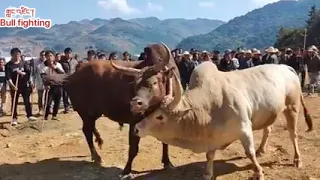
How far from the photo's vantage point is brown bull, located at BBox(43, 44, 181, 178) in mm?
8461

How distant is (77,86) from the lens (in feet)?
31.4

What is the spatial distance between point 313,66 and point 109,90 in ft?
42.9

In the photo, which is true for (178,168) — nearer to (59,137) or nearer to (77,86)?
(77,86)

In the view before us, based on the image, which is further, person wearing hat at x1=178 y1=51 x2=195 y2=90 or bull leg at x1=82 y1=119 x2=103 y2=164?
person wearing hat at x1=178 y1=51 x2=195 y2=90

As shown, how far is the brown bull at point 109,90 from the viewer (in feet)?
27.8

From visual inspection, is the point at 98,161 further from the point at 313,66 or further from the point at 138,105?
the point at 313,66

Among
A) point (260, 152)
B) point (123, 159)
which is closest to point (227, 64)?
point (260, 152)

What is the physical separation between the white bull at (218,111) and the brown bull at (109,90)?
0.36 m

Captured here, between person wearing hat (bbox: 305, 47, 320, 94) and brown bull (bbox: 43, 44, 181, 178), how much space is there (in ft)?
40.2

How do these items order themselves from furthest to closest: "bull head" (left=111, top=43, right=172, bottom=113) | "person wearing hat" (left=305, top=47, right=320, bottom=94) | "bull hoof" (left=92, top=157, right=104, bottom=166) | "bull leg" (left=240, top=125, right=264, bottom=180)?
"person wearing hat" (left=305, top=47, right=320, bottom=94) → "bull hoof" (left=92, top=157, right=104, bottom=166) → "bull leg" (left=240, top=125, right=264, bottom=180) → "bull head" (left=111, top=43, right=172, bottom=113)

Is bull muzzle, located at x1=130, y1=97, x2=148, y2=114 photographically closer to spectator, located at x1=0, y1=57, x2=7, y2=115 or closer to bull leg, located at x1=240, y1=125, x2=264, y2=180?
bull leg, located at x1=240, y1=125, x2=264, y2=180

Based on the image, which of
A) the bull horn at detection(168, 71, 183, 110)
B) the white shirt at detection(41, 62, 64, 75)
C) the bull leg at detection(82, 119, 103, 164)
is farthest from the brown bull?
the white shirt at detection(41, 62, 64, 75)

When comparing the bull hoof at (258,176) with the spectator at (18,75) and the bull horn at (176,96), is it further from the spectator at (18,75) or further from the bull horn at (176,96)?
the spectator at (18,75)

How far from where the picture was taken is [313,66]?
19906mm
